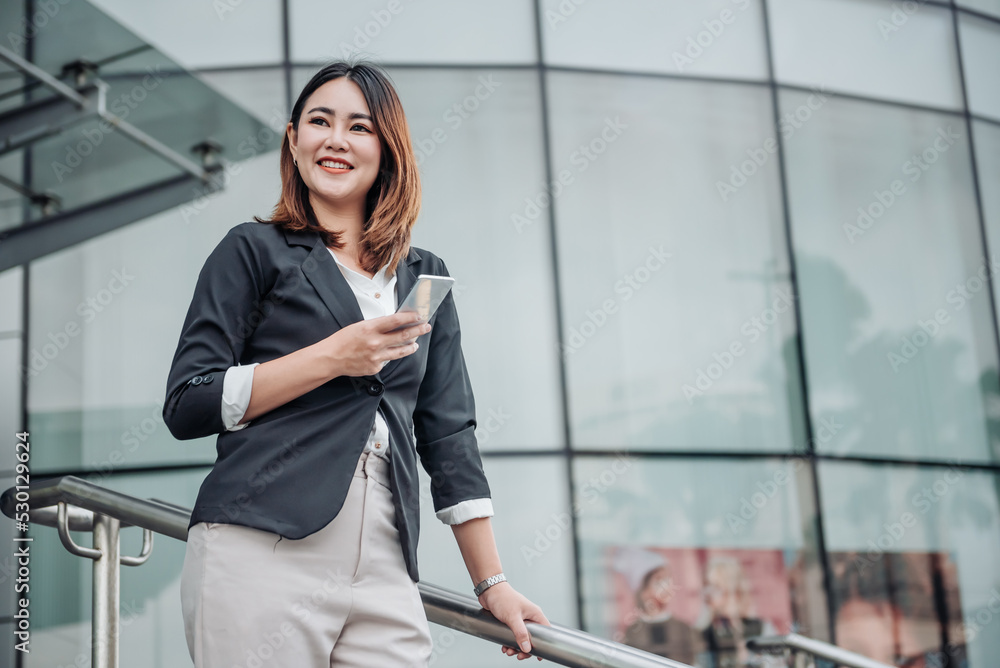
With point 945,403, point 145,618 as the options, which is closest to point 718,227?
point 945,403

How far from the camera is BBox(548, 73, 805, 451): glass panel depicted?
6121mm

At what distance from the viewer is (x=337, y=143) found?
157 cm

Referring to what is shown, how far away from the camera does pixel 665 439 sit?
20.1 feet

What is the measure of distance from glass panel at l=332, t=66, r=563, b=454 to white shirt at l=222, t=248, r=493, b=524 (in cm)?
417

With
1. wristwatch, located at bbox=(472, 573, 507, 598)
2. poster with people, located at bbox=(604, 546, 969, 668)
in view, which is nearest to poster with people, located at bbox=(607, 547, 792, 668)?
poster with people, located at bbox=(604, 546, 969, 668)

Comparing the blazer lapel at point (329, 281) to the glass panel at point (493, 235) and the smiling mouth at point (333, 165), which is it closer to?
the smiling mouth at point (333, 165)

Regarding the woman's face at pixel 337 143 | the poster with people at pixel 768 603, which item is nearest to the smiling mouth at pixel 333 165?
the woman's face at pixel 337 143

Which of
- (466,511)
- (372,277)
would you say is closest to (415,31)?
(372,277)

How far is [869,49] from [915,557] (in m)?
3.84

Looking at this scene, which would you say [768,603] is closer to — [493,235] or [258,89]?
[493,235]

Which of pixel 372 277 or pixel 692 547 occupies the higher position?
pixel 372 277

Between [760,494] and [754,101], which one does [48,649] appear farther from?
[754,101]

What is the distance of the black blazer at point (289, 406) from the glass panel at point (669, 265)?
4503 millimetres

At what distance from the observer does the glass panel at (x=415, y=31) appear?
6.26 meters
